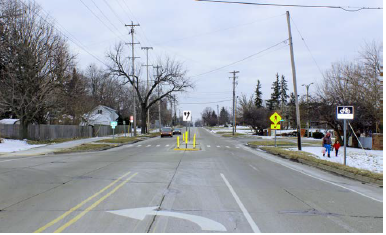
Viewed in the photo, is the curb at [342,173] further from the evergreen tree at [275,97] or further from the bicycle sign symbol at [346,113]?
the evergreen tree at [275,97]

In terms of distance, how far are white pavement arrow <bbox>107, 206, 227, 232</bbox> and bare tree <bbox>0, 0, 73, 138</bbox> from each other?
24.3 meters

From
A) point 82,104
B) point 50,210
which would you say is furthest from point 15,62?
point 50,210

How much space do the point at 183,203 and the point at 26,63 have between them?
25.4 m

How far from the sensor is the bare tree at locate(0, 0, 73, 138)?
26547mm

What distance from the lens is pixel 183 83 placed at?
51.2 meters

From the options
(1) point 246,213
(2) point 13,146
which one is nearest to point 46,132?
(2) point 13,146

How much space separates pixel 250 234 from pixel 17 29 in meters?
28.7

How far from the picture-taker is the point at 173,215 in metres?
5.93

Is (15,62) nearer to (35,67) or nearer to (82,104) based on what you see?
(35,67)

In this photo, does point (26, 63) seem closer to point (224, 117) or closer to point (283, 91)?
point (283, 91)

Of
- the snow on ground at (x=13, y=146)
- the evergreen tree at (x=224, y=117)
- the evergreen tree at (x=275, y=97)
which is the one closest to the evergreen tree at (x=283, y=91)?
the evergreen tree at (x=275, y=97)

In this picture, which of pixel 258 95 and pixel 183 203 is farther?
pixel 258 95

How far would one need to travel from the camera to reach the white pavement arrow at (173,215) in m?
5.30

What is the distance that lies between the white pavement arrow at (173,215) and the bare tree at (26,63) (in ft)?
79.7
